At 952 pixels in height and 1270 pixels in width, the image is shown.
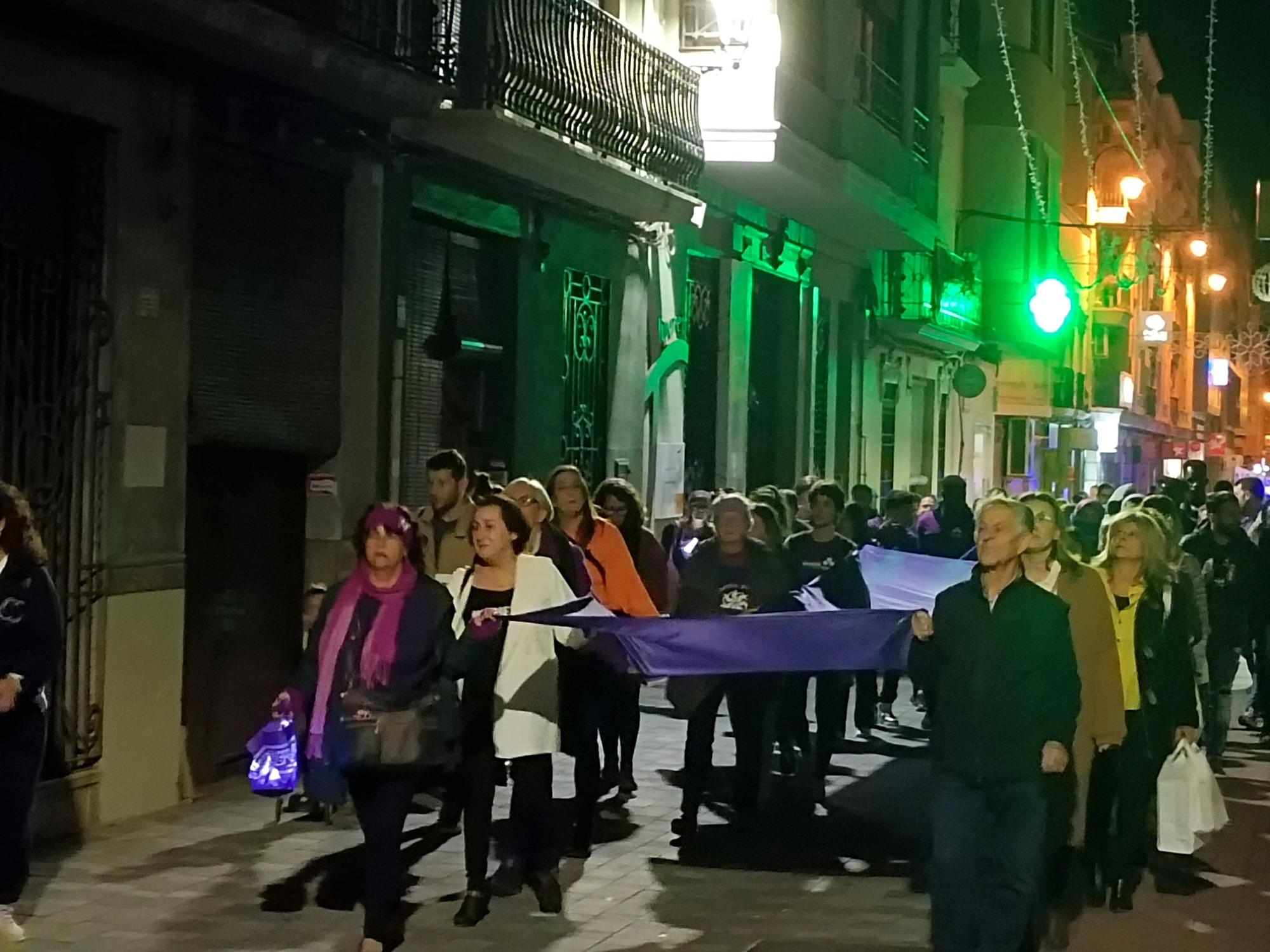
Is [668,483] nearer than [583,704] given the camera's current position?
No

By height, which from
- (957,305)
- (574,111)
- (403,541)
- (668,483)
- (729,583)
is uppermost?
(957,305)

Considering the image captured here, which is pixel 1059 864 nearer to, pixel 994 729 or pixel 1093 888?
pixel 1093 888

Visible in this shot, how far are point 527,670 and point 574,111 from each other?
25.5 ft

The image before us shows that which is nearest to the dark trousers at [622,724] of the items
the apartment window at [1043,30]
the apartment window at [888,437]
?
the apartment window at [888,437]

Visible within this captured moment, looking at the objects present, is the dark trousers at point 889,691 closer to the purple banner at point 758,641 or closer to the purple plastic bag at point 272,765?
the purple banner at point 758,641

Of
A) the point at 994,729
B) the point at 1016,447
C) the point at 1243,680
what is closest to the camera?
the point at 994,729

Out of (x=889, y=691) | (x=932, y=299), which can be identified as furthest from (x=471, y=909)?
(x=932, y=299)

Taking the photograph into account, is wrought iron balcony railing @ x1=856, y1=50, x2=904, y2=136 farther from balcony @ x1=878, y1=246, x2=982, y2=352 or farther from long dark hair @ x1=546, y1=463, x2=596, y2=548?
long dark hair @ x1=546, y1=463, x2=596, y2=548

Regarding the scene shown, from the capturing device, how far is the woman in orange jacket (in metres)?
10.0

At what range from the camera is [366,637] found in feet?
24.8

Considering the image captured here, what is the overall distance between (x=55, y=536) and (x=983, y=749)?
5.47m

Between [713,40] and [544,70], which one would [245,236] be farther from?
[713,40]

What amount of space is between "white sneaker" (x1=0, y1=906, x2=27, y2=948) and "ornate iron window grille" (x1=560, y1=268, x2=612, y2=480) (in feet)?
31.2

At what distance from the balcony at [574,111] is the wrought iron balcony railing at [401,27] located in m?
0.18
